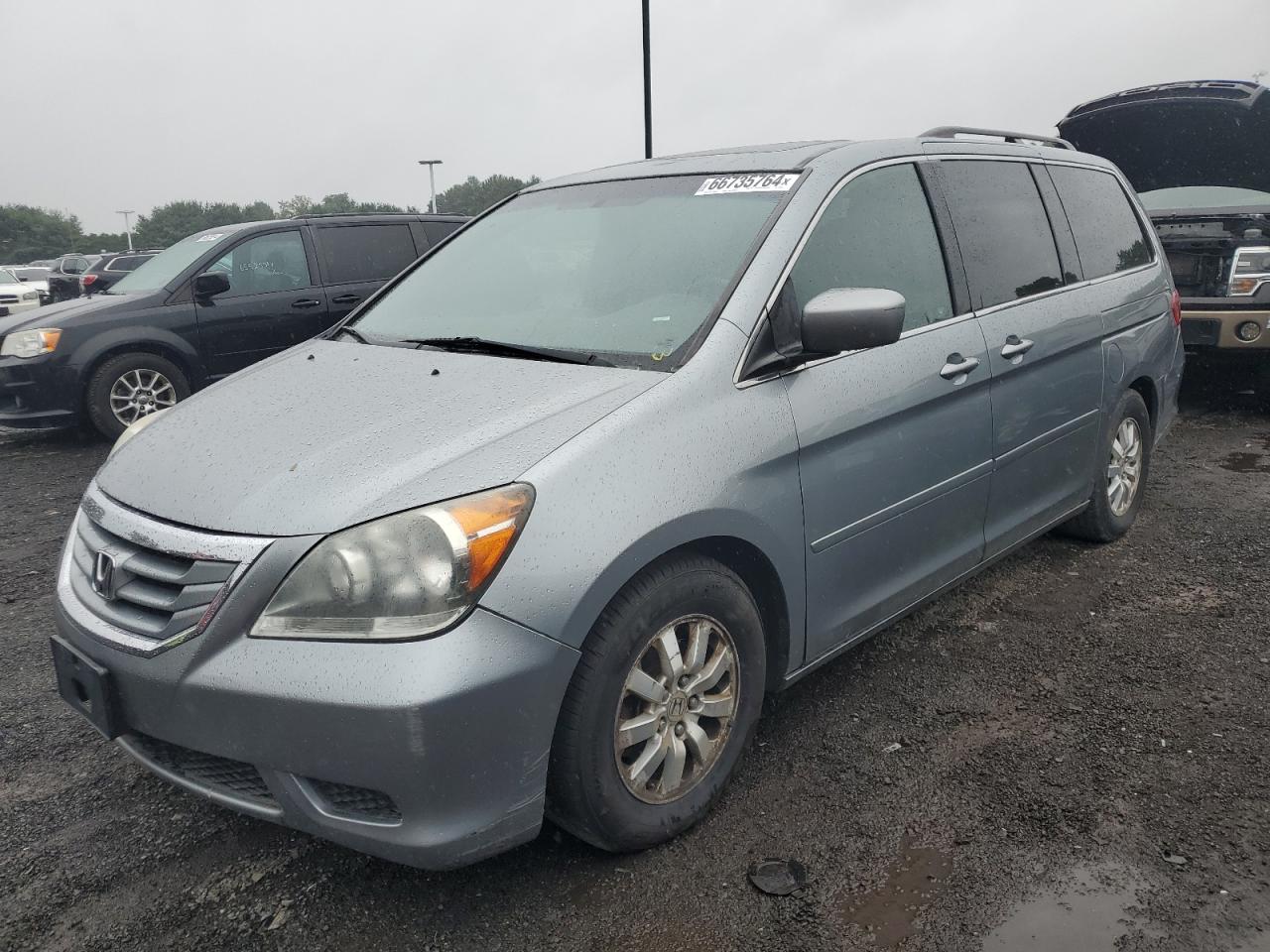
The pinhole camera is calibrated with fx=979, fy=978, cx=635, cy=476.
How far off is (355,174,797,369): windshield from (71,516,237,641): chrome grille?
111 cm

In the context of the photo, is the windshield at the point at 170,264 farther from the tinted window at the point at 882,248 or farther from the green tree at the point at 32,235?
the green tree at the point at 32,235

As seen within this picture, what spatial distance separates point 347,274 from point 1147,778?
7304 millimetres

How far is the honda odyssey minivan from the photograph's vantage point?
1942 millimetres

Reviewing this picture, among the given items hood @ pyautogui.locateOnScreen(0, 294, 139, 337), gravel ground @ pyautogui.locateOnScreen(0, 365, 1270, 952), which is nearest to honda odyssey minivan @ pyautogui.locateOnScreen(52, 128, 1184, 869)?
gravel ground @ pyautogui.locateOnScreen(0, 365, 1270, 952)

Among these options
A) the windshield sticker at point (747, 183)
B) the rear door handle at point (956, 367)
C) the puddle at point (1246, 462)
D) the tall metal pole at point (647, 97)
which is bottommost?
the puddle at point (1246, 462)

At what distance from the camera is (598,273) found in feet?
9.59

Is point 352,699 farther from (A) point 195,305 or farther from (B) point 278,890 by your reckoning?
(A) point 195,305

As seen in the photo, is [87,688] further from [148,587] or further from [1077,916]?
[1077,916]

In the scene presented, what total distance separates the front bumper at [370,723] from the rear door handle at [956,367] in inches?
64.9

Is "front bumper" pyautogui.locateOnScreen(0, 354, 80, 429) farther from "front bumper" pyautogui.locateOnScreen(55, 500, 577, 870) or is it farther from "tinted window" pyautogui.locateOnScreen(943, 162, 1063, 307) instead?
"tinted window" pyautogui.locateOnScreen(943, 162, 1063, 307)

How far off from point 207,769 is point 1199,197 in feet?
27.9

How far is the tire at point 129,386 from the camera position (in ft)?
24.6

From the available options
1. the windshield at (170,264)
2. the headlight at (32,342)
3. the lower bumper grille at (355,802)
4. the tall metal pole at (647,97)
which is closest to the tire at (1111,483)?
the lower bumper grille at (355,802)

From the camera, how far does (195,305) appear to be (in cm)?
783
